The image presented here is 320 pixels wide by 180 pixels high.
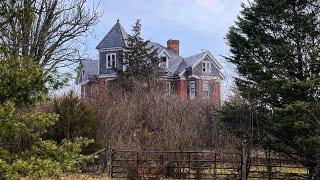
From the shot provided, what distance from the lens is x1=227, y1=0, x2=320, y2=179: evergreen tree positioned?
16516 mm

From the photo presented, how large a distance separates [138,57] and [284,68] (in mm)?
24453

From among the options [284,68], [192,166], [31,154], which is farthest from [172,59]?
[31,154]

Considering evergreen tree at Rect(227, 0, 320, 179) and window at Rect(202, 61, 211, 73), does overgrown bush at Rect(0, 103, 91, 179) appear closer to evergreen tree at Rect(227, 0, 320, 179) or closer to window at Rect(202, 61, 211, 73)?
evergreen tree at Rect(227, 0, 320, 179)

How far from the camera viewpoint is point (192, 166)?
1877 cm

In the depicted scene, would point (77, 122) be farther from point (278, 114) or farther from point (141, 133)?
point (278, 114)

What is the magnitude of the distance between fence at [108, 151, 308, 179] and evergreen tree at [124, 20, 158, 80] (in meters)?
21.2

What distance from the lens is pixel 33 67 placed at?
7867mm

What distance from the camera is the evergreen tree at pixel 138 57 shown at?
40.3 m

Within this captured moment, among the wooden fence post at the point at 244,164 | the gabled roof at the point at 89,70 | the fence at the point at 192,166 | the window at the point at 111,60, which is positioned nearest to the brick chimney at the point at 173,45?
the window at the point at 111,60

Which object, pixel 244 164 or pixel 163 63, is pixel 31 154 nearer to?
pixel 244 164

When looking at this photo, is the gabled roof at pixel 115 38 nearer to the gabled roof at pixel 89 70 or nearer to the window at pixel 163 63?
the window at pixel 163 63

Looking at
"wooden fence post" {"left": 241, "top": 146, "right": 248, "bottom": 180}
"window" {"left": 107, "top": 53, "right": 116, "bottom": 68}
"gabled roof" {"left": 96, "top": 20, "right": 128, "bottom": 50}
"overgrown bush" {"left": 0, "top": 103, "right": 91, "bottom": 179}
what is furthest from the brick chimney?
"overgrown bush" {"left": 0, "top": 103, "right": 91, "bottom": 179}

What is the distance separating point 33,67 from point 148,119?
738 inches

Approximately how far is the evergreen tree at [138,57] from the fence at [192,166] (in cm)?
2122
